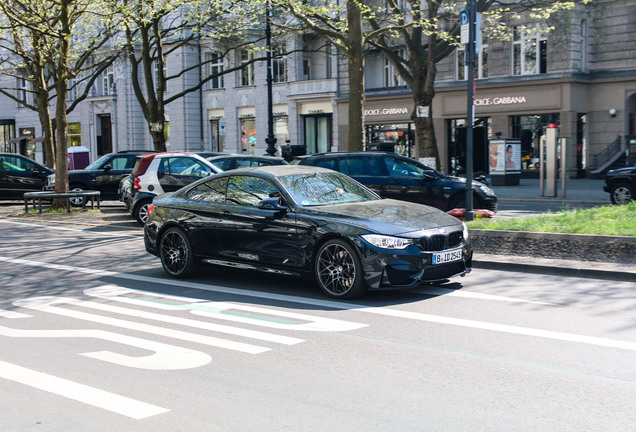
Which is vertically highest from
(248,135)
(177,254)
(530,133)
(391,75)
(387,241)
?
(391,75)

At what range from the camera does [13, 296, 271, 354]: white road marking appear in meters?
6.54

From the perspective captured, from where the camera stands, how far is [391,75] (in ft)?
132

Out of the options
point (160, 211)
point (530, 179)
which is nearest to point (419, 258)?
point (160, 211)

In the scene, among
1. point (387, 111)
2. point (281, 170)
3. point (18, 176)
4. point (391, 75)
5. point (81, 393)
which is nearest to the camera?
point (81, 393)

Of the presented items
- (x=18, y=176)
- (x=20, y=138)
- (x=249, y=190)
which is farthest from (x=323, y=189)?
(x=20, y=138)

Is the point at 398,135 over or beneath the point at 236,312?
over

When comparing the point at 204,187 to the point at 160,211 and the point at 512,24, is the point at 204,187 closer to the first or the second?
the point at 160,211

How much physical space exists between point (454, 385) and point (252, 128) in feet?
139

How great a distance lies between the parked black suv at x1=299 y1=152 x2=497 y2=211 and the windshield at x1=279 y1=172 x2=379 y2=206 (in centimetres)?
624

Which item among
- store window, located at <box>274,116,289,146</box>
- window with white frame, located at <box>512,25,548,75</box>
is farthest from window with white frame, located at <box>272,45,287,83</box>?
window with white frame, located at <box>512,25,548,75</box>

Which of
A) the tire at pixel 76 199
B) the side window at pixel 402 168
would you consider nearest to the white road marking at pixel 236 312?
the side window at pixel 402 168

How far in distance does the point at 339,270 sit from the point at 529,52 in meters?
28.9

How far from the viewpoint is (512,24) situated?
34.9 meters

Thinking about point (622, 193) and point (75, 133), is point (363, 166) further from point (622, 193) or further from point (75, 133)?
point (75, 133)
